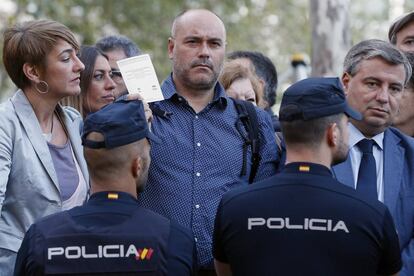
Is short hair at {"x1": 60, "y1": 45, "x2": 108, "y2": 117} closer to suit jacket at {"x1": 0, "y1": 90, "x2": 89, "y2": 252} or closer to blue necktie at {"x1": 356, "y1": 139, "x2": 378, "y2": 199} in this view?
suit jacket at {"x1": 0, "y1": 90, "x2": 89, "y2": 252}

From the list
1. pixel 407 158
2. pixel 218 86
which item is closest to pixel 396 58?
pixel 407 158

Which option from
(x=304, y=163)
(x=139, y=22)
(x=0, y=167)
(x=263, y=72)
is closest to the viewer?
(x=304, y=163)

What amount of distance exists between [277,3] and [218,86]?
22381 millimetres

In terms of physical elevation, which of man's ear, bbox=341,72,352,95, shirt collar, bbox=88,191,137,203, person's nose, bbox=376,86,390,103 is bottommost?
shirt collar, bbox=88,191,137,203

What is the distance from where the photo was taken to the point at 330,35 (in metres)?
11.7

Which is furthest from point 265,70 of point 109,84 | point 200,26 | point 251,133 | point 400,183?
point 400,183

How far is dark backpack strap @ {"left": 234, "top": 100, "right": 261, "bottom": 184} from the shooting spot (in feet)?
17.3

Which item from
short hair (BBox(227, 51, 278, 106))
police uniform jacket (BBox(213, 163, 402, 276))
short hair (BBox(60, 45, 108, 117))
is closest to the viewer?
police uniform jacket (BBox(213, 163, 402, 276))

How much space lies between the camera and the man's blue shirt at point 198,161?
5066 mm

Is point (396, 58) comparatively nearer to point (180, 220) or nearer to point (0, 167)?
point (180, 220)

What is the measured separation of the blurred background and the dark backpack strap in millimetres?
5167

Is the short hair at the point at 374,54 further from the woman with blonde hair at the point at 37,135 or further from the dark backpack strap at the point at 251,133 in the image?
the woman with blonde hair at the point at 37,135

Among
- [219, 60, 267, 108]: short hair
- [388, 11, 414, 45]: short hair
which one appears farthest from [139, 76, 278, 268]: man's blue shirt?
[388, 11, 414, 45]: short hair

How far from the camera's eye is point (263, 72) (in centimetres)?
744
